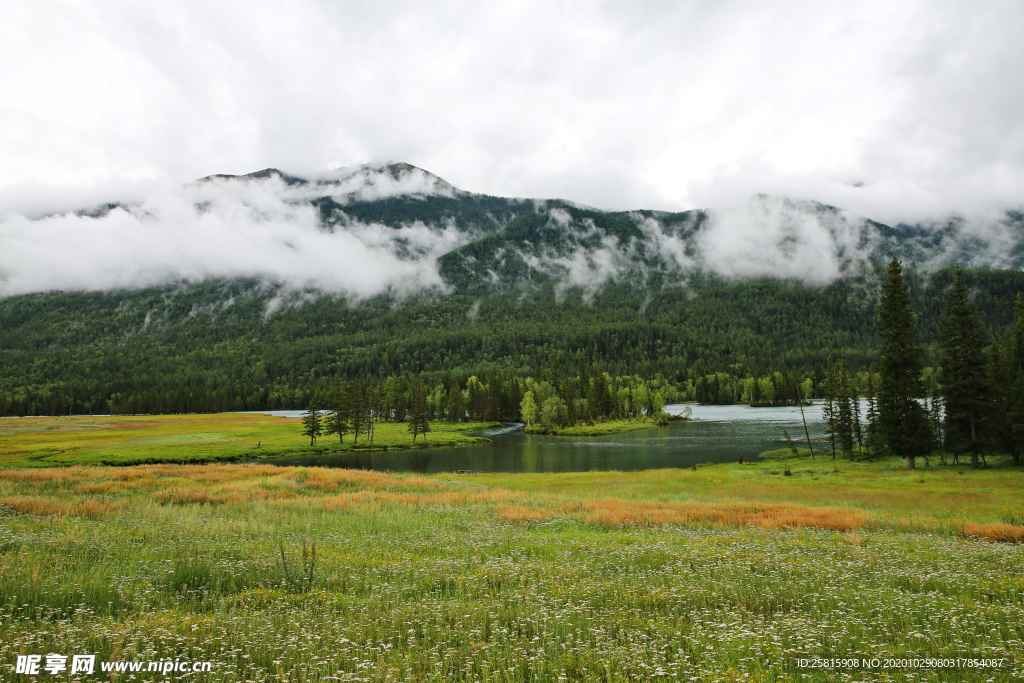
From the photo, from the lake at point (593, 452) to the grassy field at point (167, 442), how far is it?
350 inches

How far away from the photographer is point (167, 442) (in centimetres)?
8875

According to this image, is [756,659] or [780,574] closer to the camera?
[756,659]

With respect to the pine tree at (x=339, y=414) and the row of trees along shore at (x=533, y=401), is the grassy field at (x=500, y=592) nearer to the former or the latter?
the pine tree at (x=339, y=414)

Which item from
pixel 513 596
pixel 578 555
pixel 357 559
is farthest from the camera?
pixel 578 555

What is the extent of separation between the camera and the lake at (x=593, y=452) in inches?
2692

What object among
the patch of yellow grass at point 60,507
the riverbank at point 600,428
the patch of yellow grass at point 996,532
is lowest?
the riverbank at point 600,428

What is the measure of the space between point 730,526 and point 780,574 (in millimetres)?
9890

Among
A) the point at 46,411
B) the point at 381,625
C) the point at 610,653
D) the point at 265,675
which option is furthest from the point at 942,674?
the point at 46,411

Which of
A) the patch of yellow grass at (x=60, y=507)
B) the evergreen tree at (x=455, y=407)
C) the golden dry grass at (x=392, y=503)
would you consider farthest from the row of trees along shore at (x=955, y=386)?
the evergreen tree at (x=455, y=407)

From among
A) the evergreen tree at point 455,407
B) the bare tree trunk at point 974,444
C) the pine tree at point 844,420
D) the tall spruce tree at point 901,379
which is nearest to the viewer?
the bare tree trunk at point 974,444

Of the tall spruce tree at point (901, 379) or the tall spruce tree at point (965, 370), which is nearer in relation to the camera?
the tall spruce tree at point (965, 370)

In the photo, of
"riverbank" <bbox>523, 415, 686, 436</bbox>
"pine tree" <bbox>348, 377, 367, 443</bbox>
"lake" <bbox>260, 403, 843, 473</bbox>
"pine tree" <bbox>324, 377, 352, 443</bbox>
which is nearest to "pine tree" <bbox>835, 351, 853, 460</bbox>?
"lake" <bbox>260, 403, 843, 473</bbox>

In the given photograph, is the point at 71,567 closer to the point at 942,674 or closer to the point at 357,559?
the point at 357,559

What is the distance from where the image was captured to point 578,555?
1405 cm
